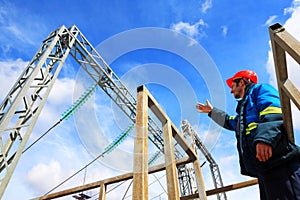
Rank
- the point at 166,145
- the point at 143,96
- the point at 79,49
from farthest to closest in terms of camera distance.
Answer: the point at 79,49 → the point at 166,145 → the point at 143,96

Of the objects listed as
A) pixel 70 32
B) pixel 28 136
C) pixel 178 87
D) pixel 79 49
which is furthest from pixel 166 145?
pixel 79 49

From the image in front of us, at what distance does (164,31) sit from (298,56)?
10.2ft

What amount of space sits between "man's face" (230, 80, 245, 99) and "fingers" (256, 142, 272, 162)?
2.45ft

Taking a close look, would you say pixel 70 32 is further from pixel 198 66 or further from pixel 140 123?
pixel 140 123

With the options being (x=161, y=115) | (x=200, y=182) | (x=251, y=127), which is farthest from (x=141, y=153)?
(x=200, y=182)

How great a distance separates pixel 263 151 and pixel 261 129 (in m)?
0.12

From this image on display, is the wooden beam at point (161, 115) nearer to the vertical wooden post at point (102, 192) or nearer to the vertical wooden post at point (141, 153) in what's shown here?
the vertical wooden post at point (141, 153)

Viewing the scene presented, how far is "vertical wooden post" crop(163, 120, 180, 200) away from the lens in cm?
134

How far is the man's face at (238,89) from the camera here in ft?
6.01

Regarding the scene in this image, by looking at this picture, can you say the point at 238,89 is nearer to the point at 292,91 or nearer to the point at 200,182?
the point at 292,91

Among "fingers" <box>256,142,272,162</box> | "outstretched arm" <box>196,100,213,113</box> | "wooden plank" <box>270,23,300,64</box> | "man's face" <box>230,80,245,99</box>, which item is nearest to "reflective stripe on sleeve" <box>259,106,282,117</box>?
"fingers" <box>256,142,272,162</box>

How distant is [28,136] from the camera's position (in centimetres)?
434

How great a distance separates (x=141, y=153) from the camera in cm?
117

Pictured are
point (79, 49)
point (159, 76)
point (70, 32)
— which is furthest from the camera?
point (79, 49)
